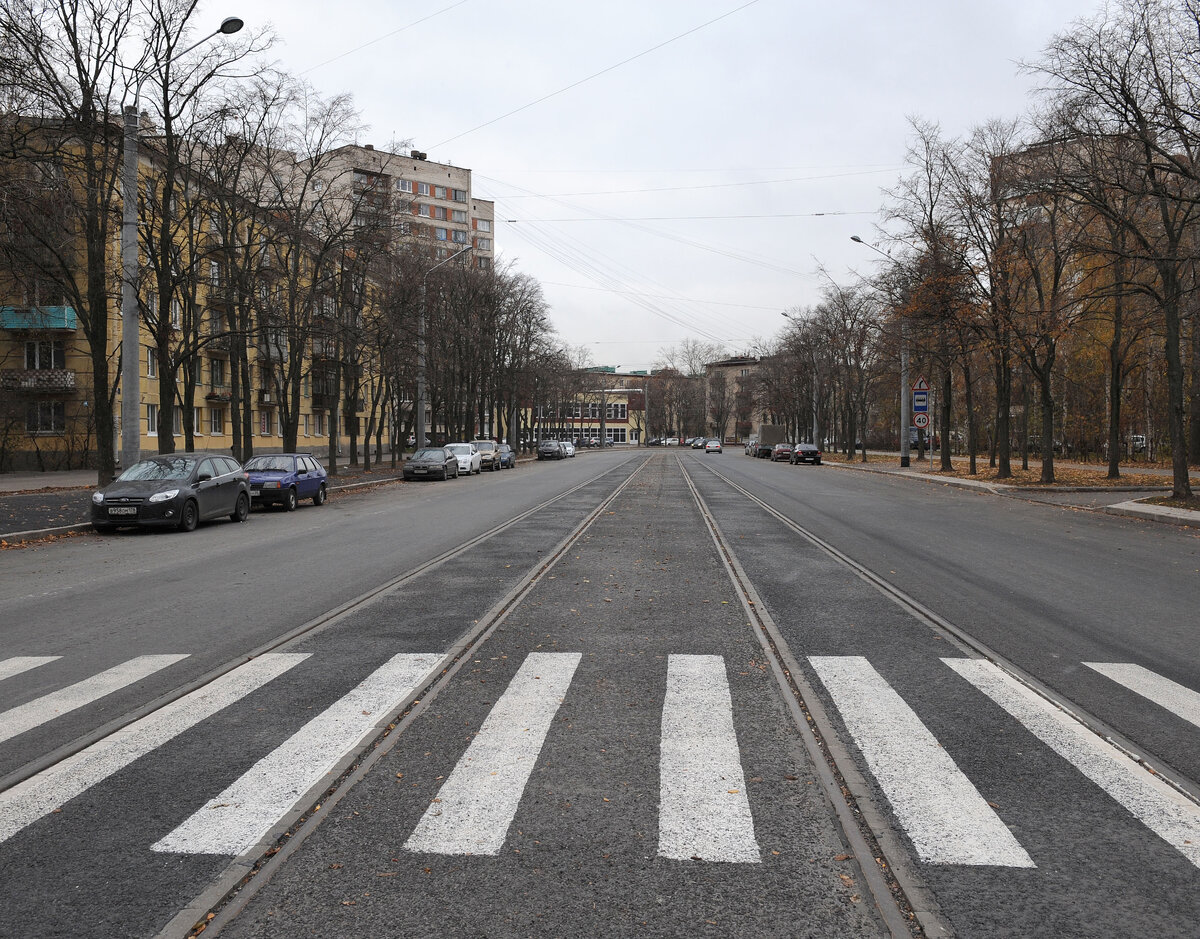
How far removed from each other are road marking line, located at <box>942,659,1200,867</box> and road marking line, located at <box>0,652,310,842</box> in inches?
192

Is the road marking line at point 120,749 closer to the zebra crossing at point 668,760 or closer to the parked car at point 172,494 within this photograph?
the zebra crossing at point 668,760

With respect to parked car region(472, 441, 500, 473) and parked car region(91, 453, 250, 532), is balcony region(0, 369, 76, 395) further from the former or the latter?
Result: parked car region(91, 453, 250, 532)

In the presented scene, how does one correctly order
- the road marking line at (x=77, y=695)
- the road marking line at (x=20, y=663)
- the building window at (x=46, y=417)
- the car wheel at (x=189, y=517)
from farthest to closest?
1. the building window at (x=46, y=417)
2. the car wheel at (x=189, y=517)
3. the road marking line at (x=20, y=663)
4. the road marking line at (x=77, y=695)

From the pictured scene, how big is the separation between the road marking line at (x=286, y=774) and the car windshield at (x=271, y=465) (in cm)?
1921

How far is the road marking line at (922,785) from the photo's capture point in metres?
3.76

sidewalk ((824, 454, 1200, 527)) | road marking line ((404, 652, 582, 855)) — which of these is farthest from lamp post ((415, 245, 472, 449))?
road marking line ((404, 652, 582, 855))

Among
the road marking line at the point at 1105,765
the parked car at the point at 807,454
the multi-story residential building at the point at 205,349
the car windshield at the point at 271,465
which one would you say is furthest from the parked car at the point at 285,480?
the parked car at the point at 807,454

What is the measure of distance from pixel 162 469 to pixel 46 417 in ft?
99.5

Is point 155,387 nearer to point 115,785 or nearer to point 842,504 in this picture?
point 842,504

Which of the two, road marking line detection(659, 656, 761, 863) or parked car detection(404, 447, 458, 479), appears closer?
road marking line detection(659, 656, 761, 863)

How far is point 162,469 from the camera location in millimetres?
18594

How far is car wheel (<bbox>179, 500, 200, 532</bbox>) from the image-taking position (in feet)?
58.1

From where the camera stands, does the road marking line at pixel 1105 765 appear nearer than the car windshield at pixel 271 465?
Yes

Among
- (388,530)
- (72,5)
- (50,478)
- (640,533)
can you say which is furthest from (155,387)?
(640,533)
